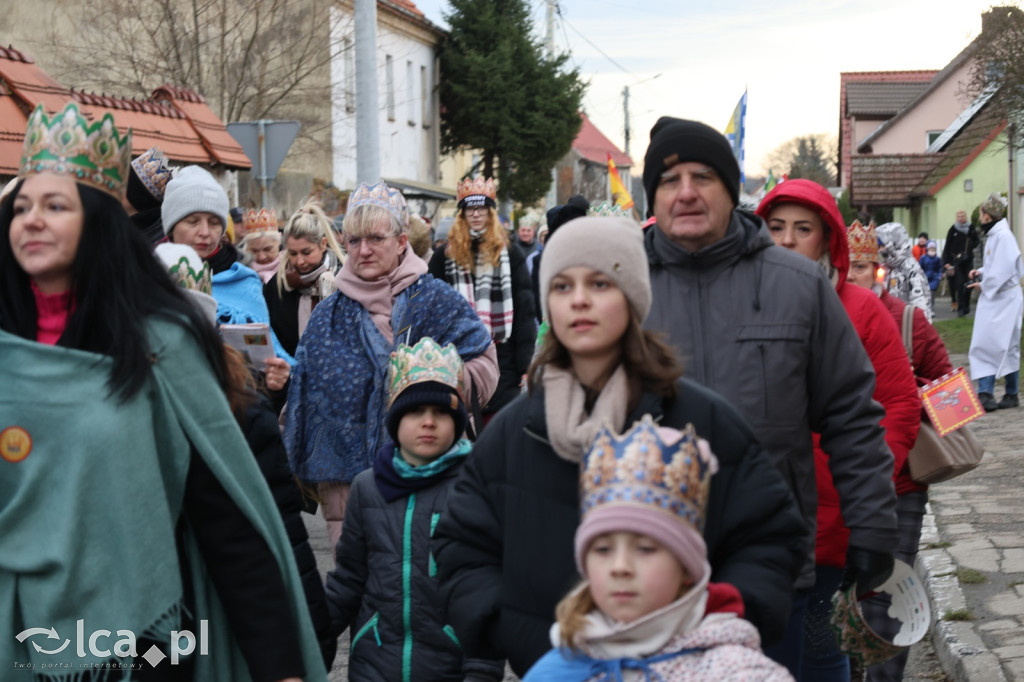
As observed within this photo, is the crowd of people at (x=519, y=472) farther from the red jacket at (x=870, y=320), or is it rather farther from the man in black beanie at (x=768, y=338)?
the red jacket at (x=870, y=320)

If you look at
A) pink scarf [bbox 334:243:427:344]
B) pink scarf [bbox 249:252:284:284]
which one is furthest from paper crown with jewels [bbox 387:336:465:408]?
pink scarf [bbox 249:252:284:284]

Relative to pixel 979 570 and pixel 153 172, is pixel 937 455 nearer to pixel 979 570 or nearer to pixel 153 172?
pixel 979 570

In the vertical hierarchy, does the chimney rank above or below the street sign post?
above

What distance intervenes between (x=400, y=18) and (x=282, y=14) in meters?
19.4

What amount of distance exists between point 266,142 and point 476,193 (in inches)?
179

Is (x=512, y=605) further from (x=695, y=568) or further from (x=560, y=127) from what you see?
(x=560, y=127)

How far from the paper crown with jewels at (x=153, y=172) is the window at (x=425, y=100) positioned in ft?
142

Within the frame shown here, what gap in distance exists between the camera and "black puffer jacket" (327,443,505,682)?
482 cm

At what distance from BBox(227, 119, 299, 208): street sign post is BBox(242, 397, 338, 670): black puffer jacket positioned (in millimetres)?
9756

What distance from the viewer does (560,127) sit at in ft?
164

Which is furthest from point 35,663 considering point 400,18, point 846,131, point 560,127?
point 846,131

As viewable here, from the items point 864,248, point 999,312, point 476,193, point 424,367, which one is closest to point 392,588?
point 424,367

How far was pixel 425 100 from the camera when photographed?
49.3 metres

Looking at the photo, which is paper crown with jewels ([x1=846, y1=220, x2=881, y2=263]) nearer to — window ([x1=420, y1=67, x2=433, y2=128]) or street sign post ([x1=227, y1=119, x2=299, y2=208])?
street sign post ([x1=227, y1=119, x2=299, y2=208])
